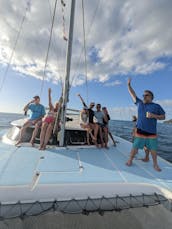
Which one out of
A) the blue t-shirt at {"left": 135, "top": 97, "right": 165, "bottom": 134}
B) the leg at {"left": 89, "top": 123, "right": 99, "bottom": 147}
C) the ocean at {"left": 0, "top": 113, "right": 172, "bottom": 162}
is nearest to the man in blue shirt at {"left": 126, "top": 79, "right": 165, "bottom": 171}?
the blue t-shirt at {"left": 135, "top": 97, "right": 165, "bottom": 134}

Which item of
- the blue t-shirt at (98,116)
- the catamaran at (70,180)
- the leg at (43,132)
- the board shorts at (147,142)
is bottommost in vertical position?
the catamaran at (70,180)

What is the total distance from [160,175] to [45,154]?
218 centimetres

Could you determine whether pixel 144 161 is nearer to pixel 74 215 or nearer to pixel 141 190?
pixel 141 190

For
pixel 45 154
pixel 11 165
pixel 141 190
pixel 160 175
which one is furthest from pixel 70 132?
pixel 141 190

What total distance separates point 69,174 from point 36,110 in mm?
2526

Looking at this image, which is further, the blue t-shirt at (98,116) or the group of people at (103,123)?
the blue t-shirt at (98,116)

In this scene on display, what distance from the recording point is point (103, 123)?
492 cm

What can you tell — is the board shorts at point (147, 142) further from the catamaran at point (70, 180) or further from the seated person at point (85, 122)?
the seated person at point (85, 122)

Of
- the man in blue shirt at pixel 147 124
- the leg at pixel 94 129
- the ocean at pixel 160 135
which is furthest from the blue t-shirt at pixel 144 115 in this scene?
the ocean at pixel 160 135

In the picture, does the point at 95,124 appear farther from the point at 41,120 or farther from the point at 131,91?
the point at 131,91

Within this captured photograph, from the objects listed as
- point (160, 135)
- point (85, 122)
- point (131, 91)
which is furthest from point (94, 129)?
point (160, 135)

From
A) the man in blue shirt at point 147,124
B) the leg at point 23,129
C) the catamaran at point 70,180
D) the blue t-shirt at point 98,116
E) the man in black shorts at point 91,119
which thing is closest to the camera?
the catamaran at point 70,180

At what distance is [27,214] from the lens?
5.01 feet

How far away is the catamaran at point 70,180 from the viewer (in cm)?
159
